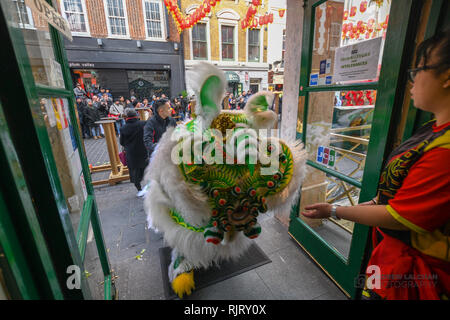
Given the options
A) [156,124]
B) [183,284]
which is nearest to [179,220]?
[183,284]

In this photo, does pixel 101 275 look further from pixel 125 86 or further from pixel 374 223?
pixel 125 86

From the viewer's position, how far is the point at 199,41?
1190 cm

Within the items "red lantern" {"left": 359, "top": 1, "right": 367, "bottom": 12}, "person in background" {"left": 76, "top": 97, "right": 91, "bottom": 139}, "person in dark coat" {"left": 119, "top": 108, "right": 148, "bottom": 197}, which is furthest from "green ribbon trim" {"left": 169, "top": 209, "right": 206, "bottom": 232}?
"person in background" {"left": 76, "top": 97, "right": 91, "bottom": 139}

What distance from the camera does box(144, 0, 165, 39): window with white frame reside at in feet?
34.8

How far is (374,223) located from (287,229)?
5.82ft

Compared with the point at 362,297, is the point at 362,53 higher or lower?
higher

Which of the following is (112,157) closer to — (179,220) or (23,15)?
(179,220)

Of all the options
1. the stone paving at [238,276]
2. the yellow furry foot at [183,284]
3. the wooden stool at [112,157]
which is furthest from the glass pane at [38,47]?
the wooden stool at [112,157]

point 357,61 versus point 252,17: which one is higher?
point 252,17

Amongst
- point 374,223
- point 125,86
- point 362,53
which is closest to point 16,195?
point 374,223

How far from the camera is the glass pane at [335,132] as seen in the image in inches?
76.2

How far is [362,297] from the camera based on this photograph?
166 centimetres

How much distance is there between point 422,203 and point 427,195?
1.4 inches

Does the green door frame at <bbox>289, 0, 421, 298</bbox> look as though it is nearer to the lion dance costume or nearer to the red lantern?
the red lantern
